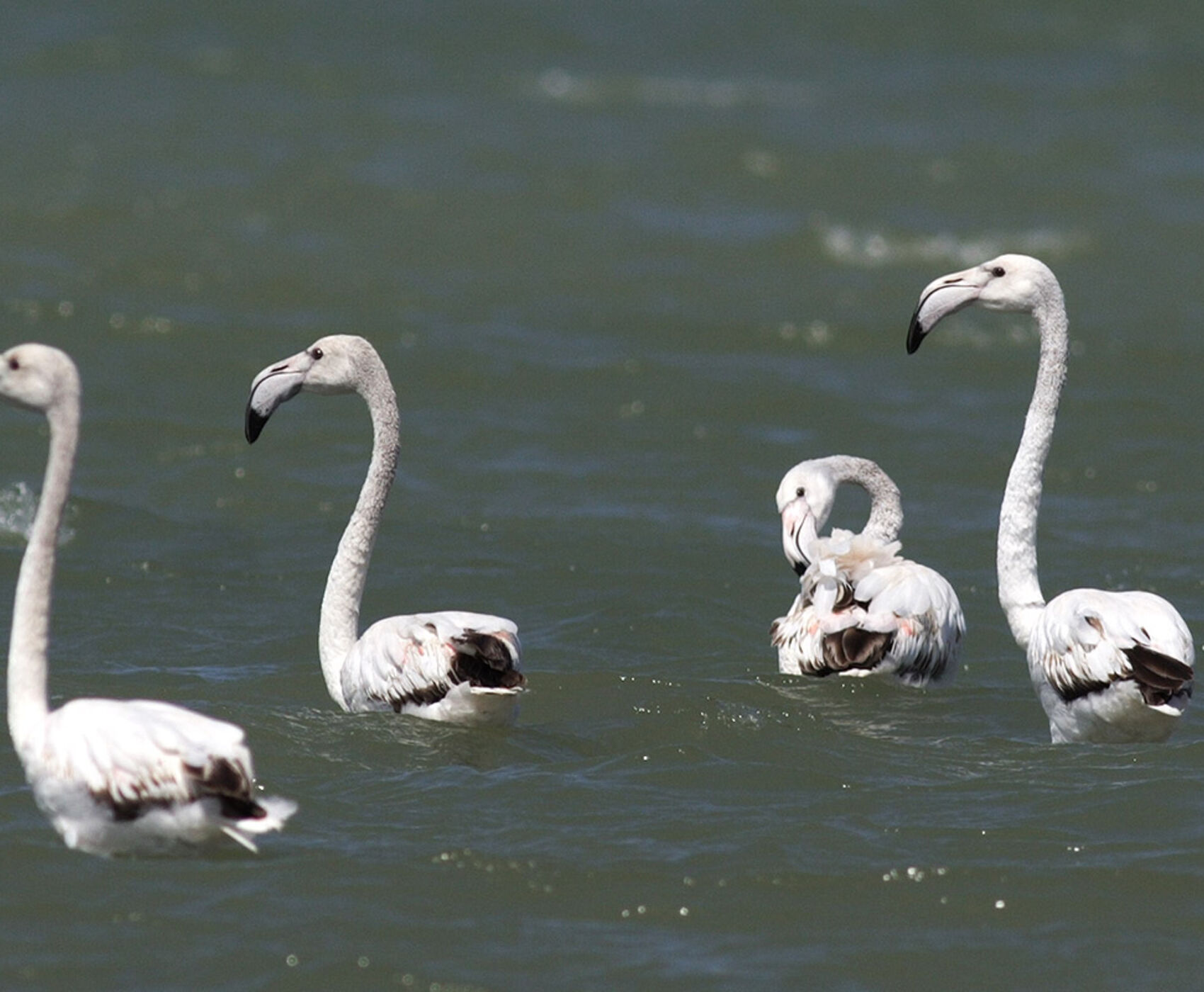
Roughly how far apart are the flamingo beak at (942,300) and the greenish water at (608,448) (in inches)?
60.8

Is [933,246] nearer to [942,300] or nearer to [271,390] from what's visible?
[942,300]

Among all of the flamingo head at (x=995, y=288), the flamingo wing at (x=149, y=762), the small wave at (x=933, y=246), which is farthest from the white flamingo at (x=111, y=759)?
the small wave at (x=933, y=246)

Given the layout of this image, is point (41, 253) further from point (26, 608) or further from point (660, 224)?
point (26, 608)

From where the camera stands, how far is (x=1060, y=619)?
7258 mm

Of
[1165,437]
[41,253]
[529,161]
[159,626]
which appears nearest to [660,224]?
[529,161]

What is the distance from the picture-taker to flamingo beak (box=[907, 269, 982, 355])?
8.07m

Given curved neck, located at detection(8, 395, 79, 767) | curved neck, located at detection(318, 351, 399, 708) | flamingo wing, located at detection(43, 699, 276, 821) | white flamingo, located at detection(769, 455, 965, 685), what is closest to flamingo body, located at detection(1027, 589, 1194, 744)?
white flamingo, located at detection(769, 455, 965, 685)

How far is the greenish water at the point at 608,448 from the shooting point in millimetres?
5727

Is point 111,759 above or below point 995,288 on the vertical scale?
below

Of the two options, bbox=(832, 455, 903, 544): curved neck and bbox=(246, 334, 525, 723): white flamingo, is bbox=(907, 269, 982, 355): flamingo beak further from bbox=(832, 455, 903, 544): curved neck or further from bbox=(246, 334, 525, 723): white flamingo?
bbox=(246, 334, 525, 723): white flamingo

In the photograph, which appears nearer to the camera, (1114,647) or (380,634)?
(1114,647)

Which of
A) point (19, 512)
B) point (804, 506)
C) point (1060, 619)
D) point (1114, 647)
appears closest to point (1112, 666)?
point (1114, 647)

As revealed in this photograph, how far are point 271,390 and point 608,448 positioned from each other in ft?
16.8

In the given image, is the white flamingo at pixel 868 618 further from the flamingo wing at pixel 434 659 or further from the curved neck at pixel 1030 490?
the flamingo wing at pixel 434 659
